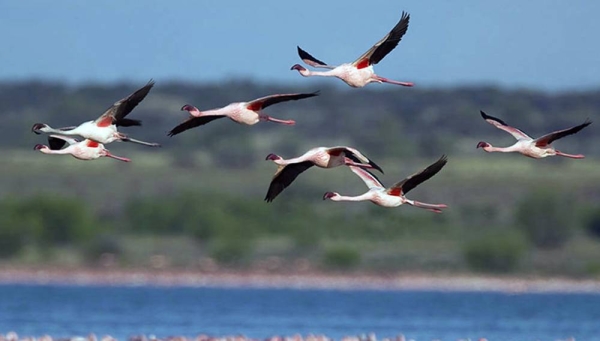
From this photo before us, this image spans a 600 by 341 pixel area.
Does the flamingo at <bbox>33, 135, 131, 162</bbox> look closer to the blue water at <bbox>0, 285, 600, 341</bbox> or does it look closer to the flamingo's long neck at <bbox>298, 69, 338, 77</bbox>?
the flamingo's long neck at <bbox>298, 69, 338, 77</bbox>

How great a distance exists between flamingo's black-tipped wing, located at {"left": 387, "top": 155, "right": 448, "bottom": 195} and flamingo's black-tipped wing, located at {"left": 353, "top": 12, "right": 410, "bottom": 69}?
1166 mm

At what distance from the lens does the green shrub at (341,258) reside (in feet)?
177

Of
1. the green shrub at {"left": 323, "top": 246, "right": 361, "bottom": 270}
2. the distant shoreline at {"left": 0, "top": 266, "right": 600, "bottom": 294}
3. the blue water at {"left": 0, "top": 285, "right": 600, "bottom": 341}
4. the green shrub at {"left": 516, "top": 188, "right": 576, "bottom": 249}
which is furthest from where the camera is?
the green shrub at {"left": 323, "top": 246, "right": 361, "bottom": 270}

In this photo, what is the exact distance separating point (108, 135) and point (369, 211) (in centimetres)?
4221

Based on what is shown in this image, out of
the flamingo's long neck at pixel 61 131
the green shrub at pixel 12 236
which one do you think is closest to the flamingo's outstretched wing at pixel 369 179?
the flamingo's long neck at pixel 61 131

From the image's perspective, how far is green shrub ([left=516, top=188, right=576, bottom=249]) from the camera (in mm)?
50875

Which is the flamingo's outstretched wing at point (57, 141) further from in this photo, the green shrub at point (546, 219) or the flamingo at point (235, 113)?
the green shrub at point (546, 219)

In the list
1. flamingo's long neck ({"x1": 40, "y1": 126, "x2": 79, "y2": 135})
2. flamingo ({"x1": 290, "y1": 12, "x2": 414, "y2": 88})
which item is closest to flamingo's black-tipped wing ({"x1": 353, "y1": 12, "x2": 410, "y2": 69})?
flamingo ({"x1": 290, "y1": 12, "x2": 414, "y2": 88})

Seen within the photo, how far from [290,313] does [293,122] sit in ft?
66.2

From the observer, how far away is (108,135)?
51.4 feet

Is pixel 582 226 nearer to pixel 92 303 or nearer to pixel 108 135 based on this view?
pixel 92 303

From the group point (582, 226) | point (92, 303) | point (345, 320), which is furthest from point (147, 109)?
point (345, 320)

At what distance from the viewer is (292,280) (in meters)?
55.2

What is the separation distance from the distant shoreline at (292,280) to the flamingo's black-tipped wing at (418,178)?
3388 cm
